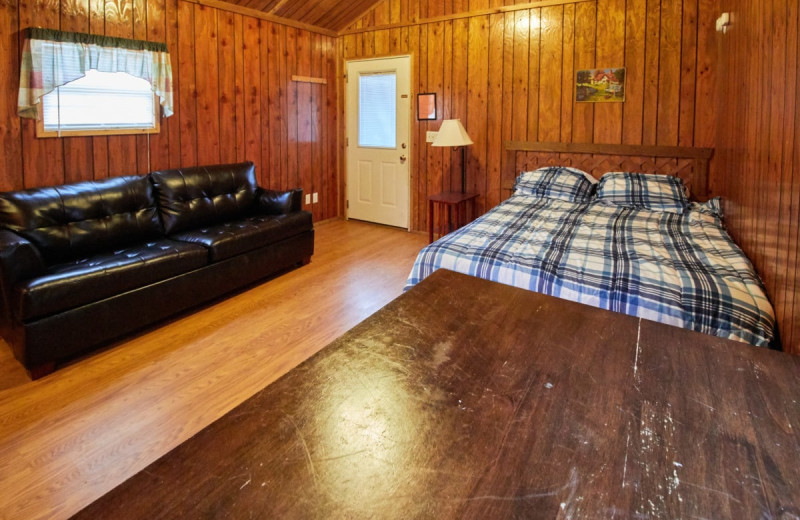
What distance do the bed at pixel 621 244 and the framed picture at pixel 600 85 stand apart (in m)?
0.44

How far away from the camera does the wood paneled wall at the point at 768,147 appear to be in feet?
5.83

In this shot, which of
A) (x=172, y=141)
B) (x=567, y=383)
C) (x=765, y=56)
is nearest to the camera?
(x=567, y=383)

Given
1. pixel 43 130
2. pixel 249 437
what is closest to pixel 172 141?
pixel 43 130

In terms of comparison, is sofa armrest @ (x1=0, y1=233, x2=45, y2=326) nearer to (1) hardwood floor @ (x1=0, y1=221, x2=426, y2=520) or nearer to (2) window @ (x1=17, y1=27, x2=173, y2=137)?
(1) hardwood floor @ (x1=0, y1=221, x2=426, y2=520)

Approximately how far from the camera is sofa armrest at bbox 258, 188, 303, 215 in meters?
4.41

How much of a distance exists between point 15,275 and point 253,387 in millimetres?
1395

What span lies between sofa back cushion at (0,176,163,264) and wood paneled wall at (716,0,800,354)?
380 cm

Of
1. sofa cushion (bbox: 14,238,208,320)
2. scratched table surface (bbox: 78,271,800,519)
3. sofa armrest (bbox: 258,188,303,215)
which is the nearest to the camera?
scratched table surface (bbox: 78,271,800,519)

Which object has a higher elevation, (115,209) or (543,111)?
(543,111)

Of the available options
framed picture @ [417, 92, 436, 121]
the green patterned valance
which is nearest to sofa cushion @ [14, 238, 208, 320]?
the green patterned valance

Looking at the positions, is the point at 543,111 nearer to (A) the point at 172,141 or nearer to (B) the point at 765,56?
(B) the point at 765,56

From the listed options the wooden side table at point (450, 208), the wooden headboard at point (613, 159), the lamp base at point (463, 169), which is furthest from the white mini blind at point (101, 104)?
the wooden headboard at point (613, 159)

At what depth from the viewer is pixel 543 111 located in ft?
16.0

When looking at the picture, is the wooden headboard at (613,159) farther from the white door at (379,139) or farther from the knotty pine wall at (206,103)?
the knotty pine wall at (206,103)
